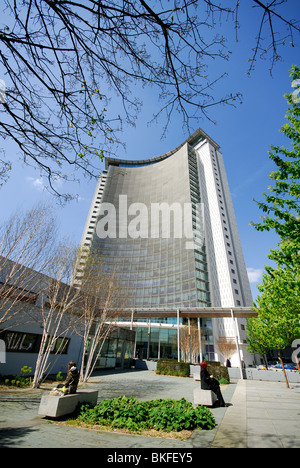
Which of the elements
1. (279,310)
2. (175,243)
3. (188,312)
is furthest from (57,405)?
(175,243)

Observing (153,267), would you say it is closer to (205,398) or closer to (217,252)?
(217,252)

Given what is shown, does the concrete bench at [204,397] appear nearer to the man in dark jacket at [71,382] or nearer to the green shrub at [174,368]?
the man in dark jacket at [71,382]

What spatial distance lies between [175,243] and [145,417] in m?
48.1

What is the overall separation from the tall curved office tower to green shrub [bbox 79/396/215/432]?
3076 cm

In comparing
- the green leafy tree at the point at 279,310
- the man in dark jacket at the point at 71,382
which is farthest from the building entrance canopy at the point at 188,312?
the man in dark jacket at the point at 71,382

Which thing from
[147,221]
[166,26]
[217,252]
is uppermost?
[147,221]

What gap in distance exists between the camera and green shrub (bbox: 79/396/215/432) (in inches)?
183

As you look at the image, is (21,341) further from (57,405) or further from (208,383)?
(208,383)

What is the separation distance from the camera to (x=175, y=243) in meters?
52.6

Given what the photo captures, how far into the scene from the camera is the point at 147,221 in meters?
A: 63.8

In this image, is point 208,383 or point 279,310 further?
point 279,310

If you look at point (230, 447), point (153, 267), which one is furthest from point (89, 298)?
point (153, 267)

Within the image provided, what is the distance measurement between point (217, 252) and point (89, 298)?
147ft

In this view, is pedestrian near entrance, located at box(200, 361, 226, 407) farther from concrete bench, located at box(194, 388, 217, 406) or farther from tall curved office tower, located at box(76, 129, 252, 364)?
tall curved office tower, located at box(76, 129, 252, 364)
